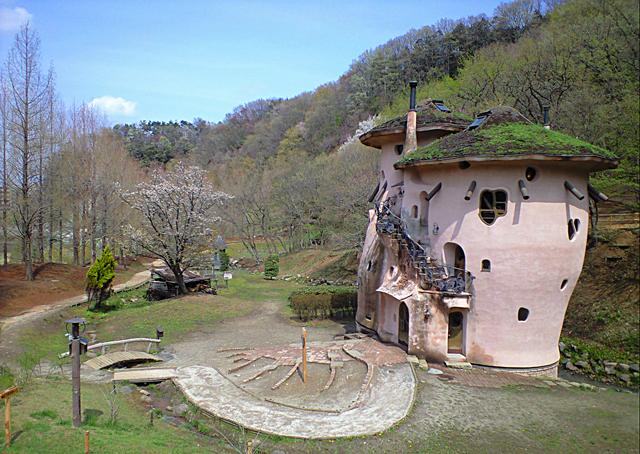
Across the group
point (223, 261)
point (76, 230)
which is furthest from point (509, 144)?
point (76, 230)

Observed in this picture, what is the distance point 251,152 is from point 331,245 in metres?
54.0

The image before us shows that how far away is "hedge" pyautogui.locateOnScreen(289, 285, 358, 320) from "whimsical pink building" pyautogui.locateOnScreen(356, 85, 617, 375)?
7.91 m

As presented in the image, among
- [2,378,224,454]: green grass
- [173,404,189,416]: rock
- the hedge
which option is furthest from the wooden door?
[2,378,224,454]: green grass

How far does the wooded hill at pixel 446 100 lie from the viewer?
29031mm

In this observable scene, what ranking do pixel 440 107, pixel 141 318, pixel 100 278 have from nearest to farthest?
1. pixel 440 107
2. pixel 141 318
3. pixel 100 278

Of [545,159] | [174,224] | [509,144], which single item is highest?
[509,144]

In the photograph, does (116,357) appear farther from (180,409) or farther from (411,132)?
(411,132)

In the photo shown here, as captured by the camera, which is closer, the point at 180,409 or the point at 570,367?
the point at 180,409

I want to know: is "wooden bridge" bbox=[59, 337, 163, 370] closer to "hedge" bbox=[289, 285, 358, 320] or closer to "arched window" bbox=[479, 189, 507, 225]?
"hedge" bbox=[289, 285, 358, 320]

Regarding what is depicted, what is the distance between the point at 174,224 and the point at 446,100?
29.4 meters

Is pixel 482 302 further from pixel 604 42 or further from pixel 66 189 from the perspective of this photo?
pixel 66 189

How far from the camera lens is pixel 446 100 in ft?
144

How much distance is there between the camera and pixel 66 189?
3706cm

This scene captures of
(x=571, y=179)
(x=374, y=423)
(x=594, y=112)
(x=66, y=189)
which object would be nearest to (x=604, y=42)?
(x=594, y=112)
